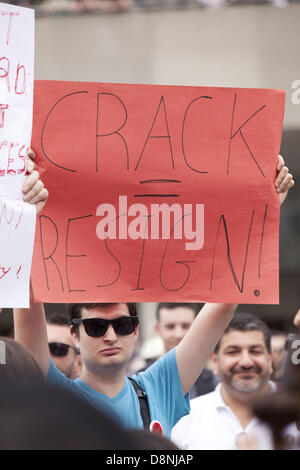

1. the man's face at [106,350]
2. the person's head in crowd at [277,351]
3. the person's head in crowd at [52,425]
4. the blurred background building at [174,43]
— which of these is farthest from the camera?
the blurred background building at [174,43]

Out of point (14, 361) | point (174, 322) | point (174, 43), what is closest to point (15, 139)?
point (14, 361)

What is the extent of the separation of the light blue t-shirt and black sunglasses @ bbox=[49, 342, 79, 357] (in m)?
0.92

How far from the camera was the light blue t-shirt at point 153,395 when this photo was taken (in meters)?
2.14

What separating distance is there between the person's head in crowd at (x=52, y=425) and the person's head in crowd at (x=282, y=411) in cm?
41

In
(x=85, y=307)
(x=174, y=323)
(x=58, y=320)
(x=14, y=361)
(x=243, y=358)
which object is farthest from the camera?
(x=174, y=323)

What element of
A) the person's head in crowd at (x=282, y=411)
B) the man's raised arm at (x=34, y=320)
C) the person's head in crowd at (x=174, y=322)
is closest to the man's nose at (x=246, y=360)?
the person's head in crowd at (x=174, y=322)

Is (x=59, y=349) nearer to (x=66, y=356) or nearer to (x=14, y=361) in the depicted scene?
(x=66, y=356)

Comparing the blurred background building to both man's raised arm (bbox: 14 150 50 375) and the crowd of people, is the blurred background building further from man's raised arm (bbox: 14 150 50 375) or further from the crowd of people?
man's raised arm (bbox: 14 150 50 375)

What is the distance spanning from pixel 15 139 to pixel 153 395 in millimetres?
862

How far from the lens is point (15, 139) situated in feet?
7.15

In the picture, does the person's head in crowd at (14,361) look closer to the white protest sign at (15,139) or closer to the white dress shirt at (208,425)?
the white protest sign at (15,139)

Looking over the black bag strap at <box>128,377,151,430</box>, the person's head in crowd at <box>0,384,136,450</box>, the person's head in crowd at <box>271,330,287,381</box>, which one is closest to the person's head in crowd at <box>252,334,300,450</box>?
the person's head in crowd at <box>0,384,136,450</box>

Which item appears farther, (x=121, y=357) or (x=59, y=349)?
(x=59, y=349)
